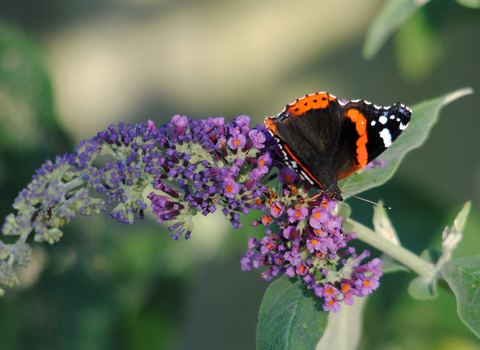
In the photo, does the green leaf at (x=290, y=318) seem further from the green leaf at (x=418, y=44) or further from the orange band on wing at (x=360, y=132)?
the green leaf at (x=418, y=44)

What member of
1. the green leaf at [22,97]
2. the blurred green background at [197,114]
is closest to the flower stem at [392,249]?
the blurred green background at [197,114]

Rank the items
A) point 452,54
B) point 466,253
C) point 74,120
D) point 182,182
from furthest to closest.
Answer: point 74,120 → point 452,54 → point 466,253 → point 182,182

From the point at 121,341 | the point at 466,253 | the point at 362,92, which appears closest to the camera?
the point at 466,253

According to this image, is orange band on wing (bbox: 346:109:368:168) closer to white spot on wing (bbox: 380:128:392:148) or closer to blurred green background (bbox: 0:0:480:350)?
white spot on wing (bbox: 380:128:392:148)

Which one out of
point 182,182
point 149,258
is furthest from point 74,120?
point 182,182

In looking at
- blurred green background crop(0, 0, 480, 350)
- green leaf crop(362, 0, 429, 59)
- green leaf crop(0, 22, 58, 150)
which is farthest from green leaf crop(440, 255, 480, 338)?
green leaf crop(0, 22, 58, 150)

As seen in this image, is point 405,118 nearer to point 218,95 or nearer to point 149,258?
point 149,258

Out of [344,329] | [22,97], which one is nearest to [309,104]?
[344,329]
